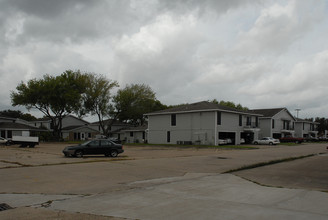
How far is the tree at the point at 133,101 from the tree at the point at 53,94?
9.57 metres

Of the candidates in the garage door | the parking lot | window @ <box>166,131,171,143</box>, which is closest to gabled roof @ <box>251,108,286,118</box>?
the garage door

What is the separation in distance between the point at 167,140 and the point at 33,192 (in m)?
41.5

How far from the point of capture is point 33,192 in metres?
9.72

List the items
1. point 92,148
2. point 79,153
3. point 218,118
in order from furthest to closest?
point 218,118 → point 92,148 → point 79,153

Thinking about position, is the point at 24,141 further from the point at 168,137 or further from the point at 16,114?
the point at 16,114

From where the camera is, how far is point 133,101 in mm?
71312

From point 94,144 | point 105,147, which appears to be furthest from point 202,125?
point 94,144

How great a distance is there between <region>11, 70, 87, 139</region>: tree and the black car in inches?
1520

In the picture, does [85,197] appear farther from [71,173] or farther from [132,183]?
[71,173]

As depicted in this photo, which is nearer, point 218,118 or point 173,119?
point 218,118

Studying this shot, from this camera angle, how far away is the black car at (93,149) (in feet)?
77.1

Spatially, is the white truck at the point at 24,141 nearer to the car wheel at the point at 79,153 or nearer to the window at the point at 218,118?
the car wheel at the point at 79,153

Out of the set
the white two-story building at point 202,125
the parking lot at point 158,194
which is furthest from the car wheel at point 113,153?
the white two-story building at point 202,125

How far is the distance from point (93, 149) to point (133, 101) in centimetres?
4765
